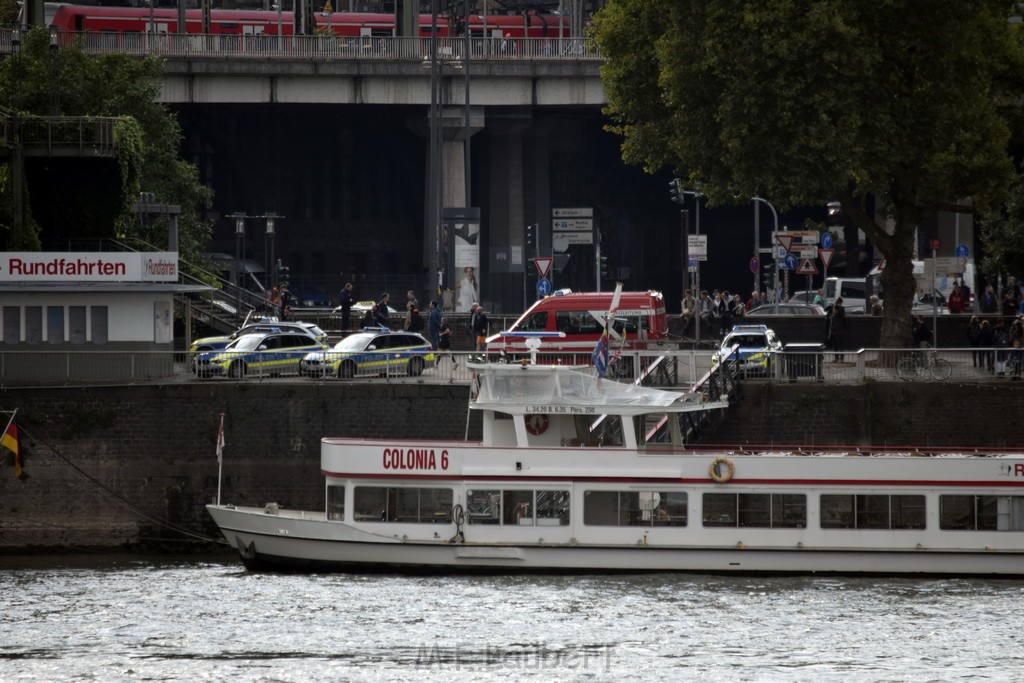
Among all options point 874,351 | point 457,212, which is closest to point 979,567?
point 874,351

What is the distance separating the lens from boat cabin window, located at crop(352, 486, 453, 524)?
33625 millimetres

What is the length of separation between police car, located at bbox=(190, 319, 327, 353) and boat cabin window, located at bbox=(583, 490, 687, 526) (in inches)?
589

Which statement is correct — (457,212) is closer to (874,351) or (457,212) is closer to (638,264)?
(874,351)

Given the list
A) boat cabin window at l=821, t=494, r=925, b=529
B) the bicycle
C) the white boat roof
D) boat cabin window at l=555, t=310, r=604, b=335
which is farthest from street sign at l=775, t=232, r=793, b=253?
boat cabin window at l=821, t=494, r=925, b=529

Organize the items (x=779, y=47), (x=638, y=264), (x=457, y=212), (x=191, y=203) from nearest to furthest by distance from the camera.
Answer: (x=779, y=47) → (x=191, y=203) → (x=457, y=212) → (x=638, y=264)

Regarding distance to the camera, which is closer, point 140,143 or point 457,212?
point 140,143

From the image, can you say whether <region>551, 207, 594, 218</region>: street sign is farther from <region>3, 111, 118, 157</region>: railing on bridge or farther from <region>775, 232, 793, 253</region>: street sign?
<region>3, 111, 118, 157</region>: railing on bridge

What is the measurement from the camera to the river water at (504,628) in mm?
27891

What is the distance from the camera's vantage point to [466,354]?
39938 millimetres

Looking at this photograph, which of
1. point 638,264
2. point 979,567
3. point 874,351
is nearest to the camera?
point 979,567

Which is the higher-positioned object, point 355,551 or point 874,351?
point 874,351

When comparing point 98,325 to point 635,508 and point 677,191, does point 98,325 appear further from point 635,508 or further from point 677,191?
point 677,191

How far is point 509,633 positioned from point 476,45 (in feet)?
153

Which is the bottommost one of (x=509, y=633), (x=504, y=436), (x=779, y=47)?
(x=509, y=633)
